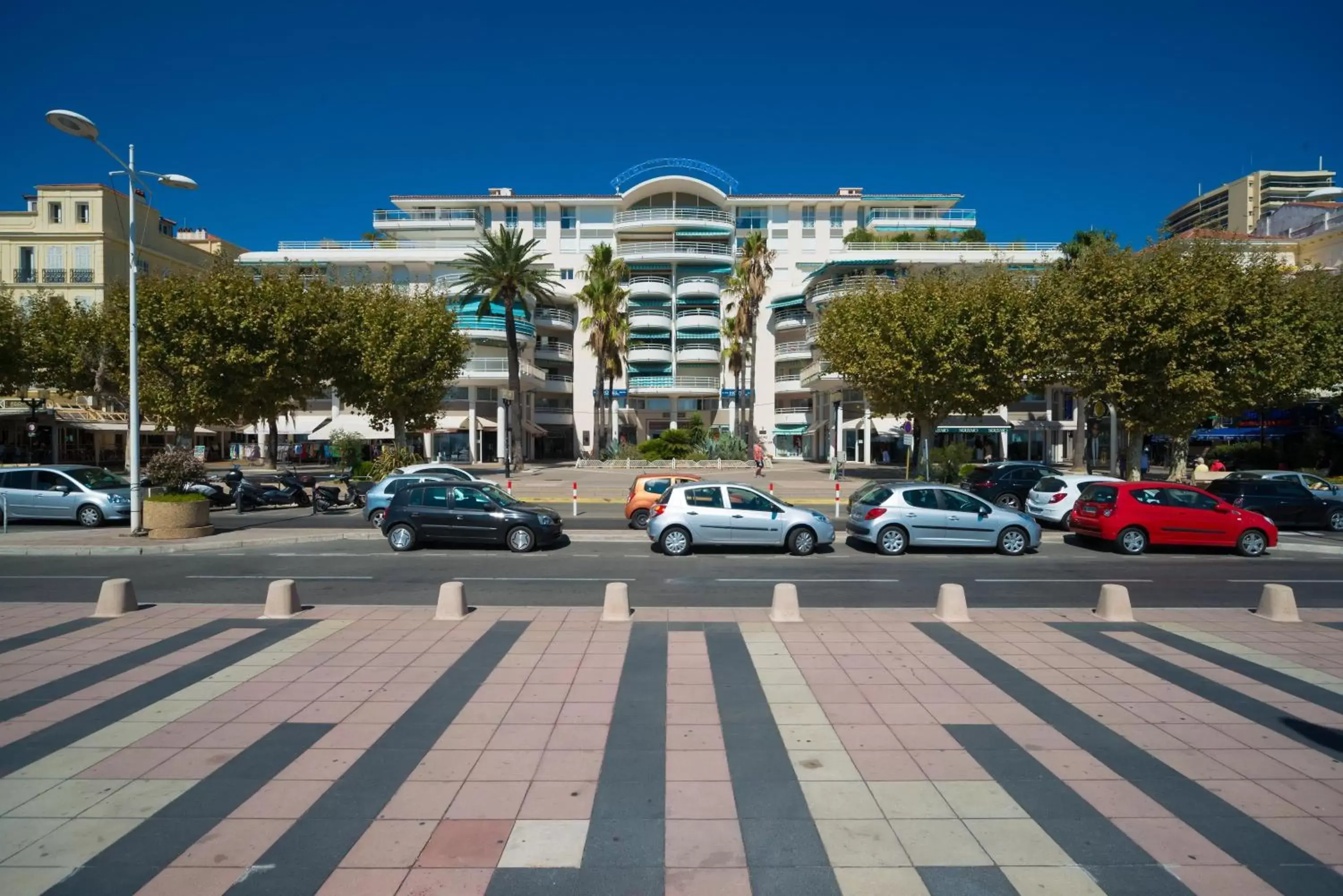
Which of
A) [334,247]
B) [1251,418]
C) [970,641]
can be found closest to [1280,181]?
[1251,418]

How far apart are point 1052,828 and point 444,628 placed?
7.04m

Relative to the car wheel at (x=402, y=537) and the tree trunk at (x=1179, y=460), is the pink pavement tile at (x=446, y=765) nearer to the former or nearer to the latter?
the car wheel at (x=402, y=537)

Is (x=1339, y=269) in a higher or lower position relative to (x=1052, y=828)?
higher

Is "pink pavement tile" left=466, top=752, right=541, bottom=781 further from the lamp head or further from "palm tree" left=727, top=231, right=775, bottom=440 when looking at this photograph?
"palm tree" left=727, top=231, right=775, bottom=440

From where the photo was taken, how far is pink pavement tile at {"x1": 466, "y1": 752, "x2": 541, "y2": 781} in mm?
5062

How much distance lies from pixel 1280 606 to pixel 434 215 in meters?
61.5

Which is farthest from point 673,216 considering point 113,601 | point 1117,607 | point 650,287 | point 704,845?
point 704,845

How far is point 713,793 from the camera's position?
486 centimetres

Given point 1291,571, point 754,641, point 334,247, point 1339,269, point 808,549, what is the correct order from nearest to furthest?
1. point 754,641
2. point 1291,571
3. point 808,549
4. point 1339,269
5. point 334,247

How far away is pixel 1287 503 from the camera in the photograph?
19828mm

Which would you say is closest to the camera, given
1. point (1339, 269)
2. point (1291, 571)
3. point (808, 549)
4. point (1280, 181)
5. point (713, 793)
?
point (713, 793)

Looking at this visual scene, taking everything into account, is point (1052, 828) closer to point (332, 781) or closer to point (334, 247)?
point (332, 781)

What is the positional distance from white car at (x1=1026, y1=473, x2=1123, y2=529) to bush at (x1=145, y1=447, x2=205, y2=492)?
22230 millimetres

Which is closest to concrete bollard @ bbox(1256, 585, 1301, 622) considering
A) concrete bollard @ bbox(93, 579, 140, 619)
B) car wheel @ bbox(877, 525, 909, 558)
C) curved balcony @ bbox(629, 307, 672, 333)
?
car wheel @ bbox(877, 525, 909, 558)
